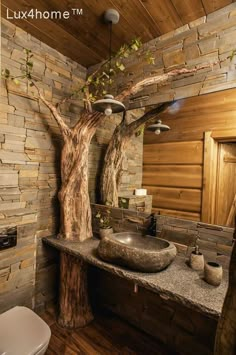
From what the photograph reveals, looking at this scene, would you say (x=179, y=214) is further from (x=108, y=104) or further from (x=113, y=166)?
(x=108, y=104)

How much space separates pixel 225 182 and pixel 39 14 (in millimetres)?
1878

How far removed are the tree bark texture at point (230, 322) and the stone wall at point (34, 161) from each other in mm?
1334

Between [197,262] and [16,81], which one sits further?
[16,81]

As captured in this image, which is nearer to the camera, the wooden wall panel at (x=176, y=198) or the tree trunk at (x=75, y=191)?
the wooden wall panel at (x=176, y=198)

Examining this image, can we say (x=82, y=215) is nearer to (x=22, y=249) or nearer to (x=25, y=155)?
(x=22, y=249)

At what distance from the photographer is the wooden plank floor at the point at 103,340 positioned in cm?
155

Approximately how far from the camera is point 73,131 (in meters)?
1.77

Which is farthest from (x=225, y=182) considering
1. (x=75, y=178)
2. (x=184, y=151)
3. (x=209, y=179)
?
(x=75, y=178)

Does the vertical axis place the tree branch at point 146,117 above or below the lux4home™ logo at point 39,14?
below

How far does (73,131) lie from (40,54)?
776 mm

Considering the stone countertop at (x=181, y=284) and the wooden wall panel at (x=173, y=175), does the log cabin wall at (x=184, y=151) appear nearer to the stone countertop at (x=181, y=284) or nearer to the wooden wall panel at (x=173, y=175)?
the wooden wall panel at (x=173, y=175)

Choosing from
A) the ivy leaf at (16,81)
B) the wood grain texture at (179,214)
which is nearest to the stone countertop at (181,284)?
the wood grain texture at (179,214)

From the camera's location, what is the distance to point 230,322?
1.56 feet

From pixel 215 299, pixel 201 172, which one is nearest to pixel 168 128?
pixel 201 172
